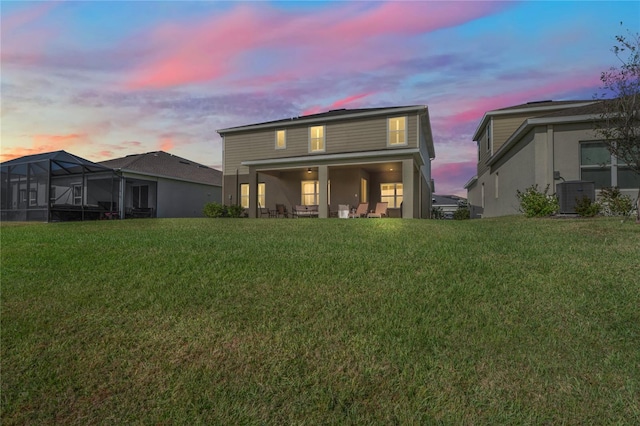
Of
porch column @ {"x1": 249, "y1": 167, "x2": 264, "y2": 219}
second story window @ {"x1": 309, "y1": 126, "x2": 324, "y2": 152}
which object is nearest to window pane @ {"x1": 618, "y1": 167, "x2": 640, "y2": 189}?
second story window @ {"x1": 309, "y1": 126, "x2": 324, "y2": 152}

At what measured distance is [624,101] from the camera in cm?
935

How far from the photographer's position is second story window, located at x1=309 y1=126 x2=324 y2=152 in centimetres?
1978

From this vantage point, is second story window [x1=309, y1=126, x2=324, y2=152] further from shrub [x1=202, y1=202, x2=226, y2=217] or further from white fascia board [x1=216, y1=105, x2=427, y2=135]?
shrub [x1=202, y1=202, x2=226, y2=217]

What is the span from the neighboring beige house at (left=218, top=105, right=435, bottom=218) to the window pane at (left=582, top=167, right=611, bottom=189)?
614 cm

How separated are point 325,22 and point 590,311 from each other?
27.6ft

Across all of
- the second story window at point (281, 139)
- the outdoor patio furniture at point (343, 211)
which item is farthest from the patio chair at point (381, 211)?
the second story window at point (281, 139)

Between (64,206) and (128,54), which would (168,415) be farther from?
(64,206)

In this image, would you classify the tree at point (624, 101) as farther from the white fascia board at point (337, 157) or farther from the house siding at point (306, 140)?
the house siding at point (306, 140)

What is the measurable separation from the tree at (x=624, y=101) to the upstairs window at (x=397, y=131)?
8769mm

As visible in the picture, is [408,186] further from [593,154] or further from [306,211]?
[593,154]

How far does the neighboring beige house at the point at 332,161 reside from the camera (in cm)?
1750

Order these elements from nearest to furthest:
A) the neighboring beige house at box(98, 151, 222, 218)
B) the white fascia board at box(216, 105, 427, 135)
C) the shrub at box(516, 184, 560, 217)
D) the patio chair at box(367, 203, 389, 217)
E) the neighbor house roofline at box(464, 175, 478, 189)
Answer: the shrub at box(516, 184, 560, 217) < the patio chair at box(367, 203, 389, 217) < the white fascia board at box(216, 105, 427, 135) < the neighboring beige house at box(98, 151, 222, 218) < the neighbor house roofline at box(464, 175, 478, 189)

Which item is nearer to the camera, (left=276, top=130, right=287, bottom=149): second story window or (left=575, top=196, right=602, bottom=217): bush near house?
(left=575, top=196, right=602, bottom=217): bush near house

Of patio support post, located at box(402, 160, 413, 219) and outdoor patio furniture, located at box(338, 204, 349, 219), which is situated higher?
patio support post, located at box(402, 160, 413, 219)
